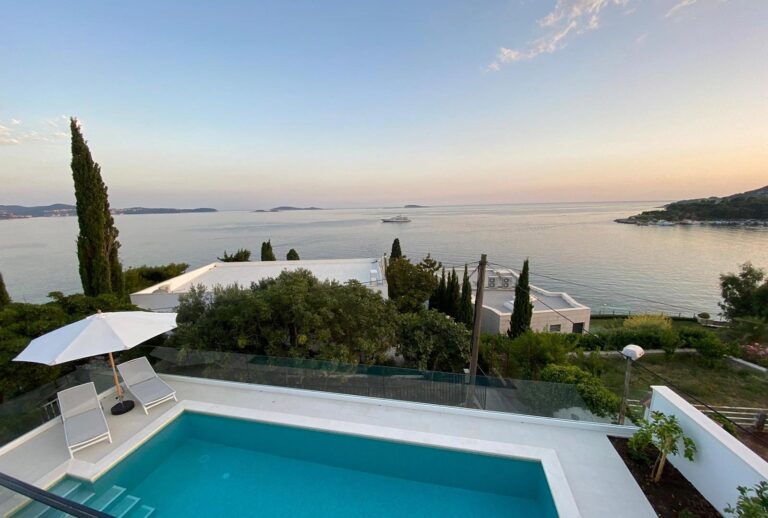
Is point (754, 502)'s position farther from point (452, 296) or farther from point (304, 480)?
point (452, 296)

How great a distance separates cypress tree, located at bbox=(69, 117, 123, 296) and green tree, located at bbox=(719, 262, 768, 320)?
39.1 m

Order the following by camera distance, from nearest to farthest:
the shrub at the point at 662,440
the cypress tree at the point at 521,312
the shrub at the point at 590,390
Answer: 1. the shrub at the point at 662,440
2. the shrub at the point at 590,390
3. the cypress tree at the point at 521,312

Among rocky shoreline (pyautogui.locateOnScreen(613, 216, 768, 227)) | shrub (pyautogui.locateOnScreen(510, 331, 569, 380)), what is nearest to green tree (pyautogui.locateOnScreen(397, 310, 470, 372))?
shrub (pyautogui.locateOnScreen(510, 331, 569, 380))

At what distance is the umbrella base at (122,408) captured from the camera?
567 centimetres

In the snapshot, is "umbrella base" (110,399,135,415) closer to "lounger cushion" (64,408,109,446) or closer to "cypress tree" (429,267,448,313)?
"lounger cushion" (64,408,109,446)

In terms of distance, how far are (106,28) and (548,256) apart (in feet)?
194

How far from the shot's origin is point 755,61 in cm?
1230

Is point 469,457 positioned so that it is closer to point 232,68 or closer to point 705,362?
point 232,68

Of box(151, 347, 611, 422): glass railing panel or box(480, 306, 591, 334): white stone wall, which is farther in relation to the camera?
box(480, 306, 591, 334): white stone wall

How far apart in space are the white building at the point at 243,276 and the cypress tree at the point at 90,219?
7.95 ft

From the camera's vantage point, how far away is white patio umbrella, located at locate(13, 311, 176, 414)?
478 centimetres

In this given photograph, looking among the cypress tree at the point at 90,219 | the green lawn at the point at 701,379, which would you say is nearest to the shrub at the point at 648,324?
the green lawn at the point at 701,379

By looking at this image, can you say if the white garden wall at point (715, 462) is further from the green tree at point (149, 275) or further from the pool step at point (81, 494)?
the green tree at point (149, 275)

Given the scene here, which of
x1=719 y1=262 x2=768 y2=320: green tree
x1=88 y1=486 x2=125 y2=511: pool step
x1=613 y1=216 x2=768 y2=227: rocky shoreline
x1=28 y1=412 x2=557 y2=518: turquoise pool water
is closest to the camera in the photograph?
x1=88 y1=486 x2=125 y2=511: pool step
